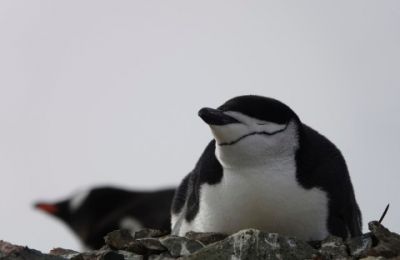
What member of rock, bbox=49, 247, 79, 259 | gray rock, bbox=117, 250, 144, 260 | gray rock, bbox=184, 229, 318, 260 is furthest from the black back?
rock, bbox=49, 247, 79, 259

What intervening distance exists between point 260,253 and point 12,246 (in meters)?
1.47

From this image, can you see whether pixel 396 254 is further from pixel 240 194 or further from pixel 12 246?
pixel 12 246

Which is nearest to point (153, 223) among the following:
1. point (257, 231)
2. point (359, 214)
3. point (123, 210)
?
point (123, 210)

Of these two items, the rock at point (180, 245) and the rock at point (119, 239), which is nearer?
the rock at point (180, 245)

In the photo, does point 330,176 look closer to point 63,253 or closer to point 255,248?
point 255,248

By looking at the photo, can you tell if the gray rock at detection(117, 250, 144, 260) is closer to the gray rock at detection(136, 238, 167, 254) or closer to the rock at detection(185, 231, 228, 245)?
the gray rock at detection(136, 238, 167, 254)

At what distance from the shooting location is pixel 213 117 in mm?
8477

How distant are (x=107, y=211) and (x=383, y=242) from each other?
24.7 ft

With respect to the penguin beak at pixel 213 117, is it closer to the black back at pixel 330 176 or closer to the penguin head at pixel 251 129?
the penguin head at pixel 251 129

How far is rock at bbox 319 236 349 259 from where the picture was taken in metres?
8.05

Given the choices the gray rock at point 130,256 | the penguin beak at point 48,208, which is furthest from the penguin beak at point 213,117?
the penguin beak at point 48,208

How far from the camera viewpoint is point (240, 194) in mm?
8586

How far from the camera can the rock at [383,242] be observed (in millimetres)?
8008

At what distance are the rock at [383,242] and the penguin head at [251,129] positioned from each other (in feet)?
2.68
